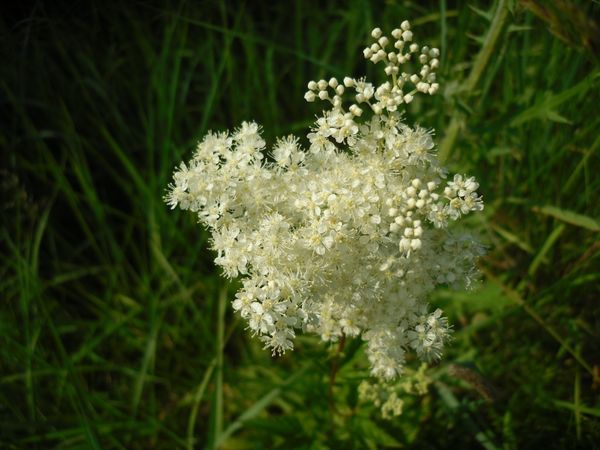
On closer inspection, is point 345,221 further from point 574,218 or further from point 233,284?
point 233,284

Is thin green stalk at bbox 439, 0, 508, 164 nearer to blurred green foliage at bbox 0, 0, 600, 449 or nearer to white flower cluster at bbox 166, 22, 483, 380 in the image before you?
blurred green foliage at bbox 0, 0, 600, 449

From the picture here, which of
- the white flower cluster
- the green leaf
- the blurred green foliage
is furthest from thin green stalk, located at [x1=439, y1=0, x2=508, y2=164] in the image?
the green leaf

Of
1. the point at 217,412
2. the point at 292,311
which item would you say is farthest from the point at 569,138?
the point at 217,412

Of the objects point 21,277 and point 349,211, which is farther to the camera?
point 21,277

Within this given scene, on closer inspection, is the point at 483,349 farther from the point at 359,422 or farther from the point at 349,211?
the point at 349,211

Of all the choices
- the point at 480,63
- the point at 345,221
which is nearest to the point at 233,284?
the point at 345,221

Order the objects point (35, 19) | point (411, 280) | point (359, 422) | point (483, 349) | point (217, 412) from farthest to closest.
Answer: point (483, 349), point (35, 19), point (359, 422), point (217, 412), point (411, 280)
